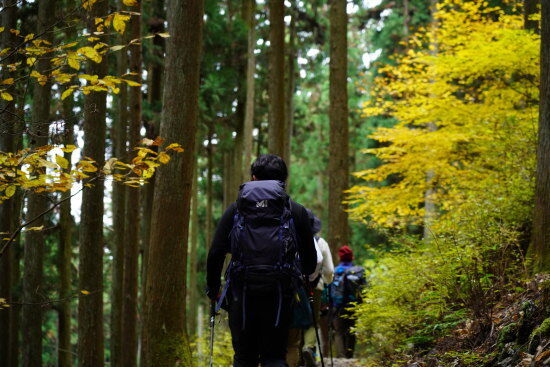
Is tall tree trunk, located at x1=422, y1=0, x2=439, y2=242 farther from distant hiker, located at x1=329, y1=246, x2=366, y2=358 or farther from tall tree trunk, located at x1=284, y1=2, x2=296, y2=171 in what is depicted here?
tall tree trunk, located at x1=284, y1=2, x2=296, y2=171

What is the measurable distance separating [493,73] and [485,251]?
6.93 m

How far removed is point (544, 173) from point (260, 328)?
399cm

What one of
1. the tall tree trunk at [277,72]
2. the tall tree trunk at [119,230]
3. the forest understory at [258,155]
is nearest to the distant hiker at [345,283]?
the forest understory at [258,155]

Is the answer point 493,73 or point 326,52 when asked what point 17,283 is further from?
point 326,52

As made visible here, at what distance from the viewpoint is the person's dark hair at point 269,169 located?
4.33 meters

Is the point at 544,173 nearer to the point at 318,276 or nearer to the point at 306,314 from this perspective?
the point at 318,276

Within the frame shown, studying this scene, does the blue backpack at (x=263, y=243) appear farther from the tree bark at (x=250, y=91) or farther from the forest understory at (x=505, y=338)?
the tree bark at (x=250, y=91)

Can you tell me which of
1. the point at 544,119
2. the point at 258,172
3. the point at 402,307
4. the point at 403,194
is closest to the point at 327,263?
the point at 402,307

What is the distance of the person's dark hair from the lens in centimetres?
433

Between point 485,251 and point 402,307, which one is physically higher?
point 485,251

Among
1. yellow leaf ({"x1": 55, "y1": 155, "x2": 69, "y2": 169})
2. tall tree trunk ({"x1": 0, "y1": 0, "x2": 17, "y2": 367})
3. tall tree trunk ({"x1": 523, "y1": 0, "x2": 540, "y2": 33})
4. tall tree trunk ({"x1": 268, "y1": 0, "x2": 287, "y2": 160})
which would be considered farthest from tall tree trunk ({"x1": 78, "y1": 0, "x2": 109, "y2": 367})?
tall tree trunk ({"x1": 523, "y1": 0, "x2": 540, "y2": 33})

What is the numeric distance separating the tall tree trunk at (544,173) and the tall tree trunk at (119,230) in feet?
27.4

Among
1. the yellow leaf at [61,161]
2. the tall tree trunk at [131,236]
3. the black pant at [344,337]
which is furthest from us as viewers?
the tall tree trunk at [131,236]

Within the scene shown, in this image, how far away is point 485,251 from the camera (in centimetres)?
678
